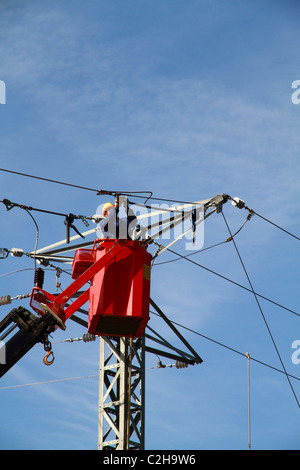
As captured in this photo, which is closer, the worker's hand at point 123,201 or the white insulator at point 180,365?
the worker's hand at point 123,201

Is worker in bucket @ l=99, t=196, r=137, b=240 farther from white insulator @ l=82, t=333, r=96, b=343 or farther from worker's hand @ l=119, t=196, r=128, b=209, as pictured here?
white insulator @ l=82, t=333, r=96, b=343

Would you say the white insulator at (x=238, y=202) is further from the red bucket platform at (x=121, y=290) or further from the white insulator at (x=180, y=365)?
the white insulator at (x=180, y=365)

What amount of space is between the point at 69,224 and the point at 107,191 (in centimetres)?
128

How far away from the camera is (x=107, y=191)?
73.4 feet

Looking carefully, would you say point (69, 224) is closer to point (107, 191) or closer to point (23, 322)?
point (107, 191)

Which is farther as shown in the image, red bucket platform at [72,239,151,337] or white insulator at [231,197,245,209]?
white insulator at [231,197,245,209]

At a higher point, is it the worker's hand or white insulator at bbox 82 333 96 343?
the worker's hand

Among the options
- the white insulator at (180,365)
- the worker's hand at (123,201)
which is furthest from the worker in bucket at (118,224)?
the white insulator at (180,365)

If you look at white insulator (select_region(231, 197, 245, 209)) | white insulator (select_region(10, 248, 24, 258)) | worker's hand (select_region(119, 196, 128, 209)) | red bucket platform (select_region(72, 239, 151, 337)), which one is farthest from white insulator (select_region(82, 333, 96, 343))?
worker's hand (select_region(119, 196, 128, 209))

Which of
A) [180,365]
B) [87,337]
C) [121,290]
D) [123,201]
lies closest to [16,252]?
[87,337]

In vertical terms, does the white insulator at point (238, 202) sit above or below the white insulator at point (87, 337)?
above

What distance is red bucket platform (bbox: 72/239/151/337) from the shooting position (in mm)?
21422

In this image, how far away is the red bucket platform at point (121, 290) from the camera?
70.3 ft
